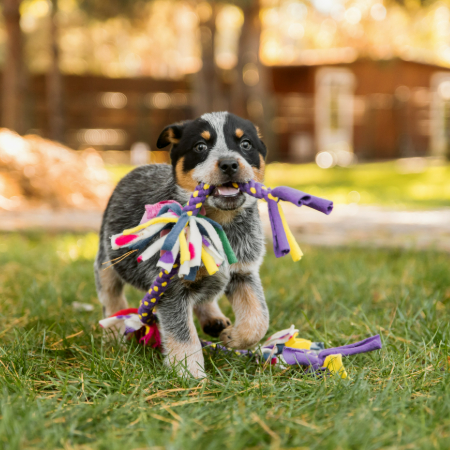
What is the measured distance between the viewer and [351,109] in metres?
23.5

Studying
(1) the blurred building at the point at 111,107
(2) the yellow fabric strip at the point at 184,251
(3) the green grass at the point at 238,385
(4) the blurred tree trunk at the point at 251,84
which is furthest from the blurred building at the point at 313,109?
(2) the yellow fabric strip at the point at 184,251

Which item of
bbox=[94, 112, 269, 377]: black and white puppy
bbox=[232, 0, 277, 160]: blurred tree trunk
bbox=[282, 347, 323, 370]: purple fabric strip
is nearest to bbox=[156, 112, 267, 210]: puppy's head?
bbox=[94, 112, 269, 377]: black and white puppy

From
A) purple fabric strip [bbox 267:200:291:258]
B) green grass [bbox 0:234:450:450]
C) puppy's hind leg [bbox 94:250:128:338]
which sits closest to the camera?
green grass [bbox 0:234:450:450]

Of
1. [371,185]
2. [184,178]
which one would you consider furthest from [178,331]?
[371,185]

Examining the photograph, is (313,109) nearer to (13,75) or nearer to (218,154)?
(13,75)

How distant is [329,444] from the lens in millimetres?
1871

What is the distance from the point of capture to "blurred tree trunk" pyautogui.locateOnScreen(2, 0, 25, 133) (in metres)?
A: 11.4

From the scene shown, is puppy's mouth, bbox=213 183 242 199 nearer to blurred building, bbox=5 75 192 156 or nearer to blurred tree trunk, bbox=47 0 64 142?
blurred tree trunk, bbox=47 0 64 142

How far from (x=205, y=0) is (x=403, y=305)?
11.0m

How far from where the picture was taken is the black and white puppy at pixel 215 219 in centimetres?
274

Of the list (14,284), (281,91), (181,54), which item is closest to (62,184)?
(14,284)

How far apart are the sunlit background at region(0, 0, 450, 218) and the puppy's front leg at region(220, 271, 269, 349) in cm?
609

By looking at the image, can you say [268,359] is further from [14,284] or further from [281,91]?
[281,91]

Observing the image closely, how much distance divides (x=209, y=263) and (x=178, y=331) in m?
0.46
